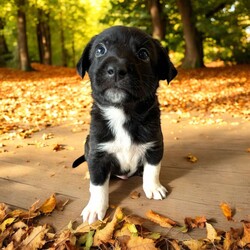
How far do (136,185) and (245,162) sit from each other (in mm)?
1372

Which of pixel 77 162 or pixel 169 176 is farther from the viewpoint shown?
pixel 77 162

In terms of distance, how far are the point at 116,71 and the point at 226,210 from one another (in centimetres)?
148

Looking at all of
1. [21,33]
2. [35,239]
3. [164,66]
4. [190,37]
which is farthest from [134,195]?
[21,33]

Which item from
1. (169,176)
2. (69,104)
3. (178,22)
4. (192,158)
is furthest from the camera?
(178,22)

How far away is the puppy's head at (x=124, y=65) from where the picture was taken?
2.29m

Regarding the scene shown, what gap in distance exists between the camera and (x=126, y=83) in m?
2.30

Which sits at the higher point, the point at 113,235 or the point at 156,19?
the point at 156,19

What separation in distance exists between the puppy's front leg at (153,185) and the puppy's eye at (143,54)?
3.26 feet

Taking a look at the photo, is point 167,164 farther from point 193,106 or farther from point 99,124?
point 193,106

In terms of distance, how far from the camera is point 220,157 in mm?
3730

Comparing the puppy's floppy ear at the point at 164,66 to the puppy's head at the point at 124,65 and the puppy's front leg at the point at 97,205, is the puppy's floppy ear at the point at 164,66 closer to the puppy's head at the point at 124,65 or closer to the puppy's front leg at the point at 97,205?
the puppy's head at the point at 124,65

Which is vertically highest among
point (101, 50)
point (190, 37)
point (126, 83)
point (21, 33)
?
point (101, 50)

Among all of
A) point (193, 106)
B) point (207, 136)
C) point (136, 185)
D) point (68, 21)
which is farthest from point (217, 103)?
point (68, 21)

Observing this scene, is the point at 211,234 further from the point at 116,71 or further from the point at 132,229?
the point at 116,71
